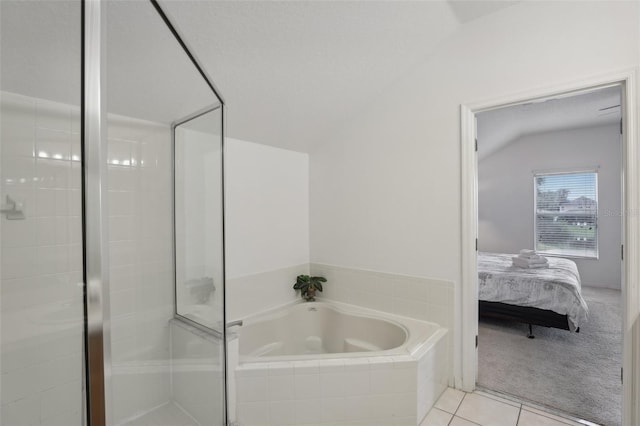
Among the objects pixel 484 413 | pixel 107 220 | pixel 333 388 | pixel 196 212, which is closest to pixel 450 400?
pixel 484 413

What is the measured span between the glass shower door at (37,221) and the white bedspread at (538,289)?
3.27 m

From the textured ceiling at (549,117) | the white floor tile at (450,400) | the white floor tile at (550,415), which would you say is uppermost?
the textured ceiling at (549,117)

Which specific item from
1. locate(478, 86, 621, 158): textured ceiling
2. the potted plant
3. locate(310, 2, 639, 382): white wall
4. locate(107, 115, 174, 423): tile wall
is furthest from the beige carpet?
locate(478, 86, 621, 158): textured ceiling

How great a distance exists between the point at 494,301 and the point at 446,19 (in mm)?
2560

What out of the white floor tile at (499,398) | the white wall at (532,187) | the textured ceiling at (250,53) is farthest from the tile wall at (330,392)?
the white wall at (532,187)

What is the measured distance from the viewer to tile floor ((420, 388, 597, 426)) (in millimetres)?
1724

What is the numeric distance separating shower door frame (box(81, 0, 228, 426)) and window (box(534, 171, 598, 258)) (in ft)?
19.4

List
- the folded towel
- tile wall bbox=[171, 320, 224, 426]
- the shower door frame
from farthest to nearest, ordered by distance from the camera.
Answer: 1. the folded towel
2. tile wall bbox=[171, 320, 224, 426]
3. the shower door frame

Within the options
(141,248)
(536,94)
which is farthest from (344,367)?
(536,94)

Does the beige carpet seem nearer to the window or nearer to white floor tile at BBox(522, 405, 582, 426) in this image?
white floor tile at BBox(522, 405, 582, 426)

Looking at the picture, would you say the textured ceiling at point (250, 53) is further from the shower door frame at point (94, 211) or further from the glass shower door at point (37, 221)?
the shower door frame at point (94, 211)

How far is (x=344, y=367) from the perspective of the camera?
1638 mm

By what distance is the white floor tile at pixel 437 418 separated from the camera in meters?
1.73

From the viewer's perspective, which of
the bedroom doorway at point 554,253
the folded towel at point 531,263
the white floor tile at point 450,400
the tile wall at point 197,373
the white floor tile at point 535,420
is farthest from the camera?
the folded towel at point 531,263
